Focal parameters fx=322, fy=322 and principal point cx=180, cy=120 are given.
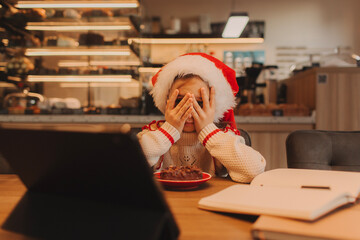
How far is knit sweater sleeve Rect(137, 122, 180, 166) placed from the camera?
1.12m

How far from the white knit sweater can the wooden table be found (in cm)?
18

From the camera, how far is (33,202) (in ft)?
1.96

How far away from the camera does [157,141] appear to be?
114 centimetres

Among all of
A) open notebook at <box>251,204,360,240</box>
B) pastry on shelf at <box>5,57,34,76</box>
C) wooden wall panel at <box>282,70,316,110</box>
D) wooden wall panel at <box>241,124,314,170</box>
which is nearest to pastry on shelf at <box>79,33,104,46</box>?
pastry on shelf at <box>5,57,34,76</box>

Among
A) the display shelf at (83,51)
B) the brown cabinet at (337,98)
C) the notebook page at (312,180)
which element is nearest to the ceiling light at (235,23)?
the brown cabinet at (337,98)

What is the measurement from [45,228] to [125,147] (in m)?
0.24

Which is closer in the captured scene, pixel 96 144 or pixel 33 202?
pixel 96 144

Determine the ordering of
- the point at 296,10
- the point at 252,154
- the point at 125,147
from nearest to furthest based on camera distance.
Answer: the point at 125,147 < the point at 252,154 < the point at 296,10

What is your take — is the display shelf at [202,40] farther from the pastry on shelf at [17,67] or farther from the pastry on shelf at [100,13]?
the pastry on shelf at [17,67]

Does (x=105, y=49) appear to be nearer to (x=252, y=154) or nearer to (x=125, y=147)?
(x=252, y=154)

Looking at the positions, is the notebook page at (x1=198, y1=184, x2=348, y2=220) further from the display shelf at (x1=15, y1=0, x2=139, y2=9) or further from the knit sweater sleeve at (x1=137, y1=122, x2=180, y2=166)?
the display shelf at (x1=15, y1=0, x2=139, y2=9)

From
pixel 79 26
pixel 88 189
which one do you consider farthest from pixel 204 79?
pixel 79 26

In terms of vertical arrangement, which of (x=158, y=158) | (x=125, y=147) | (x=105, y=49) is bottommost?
(x=158, y=158)

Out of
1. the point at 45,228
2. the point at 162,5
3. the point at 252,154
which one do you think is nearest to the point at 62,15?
the point at 162,5
